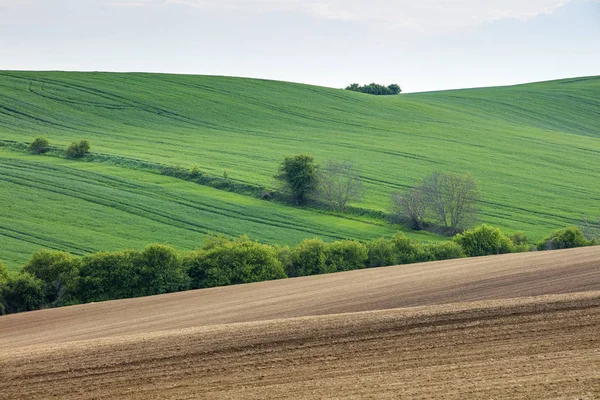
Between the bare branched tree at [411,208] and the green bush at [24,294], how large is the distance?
2991 cm

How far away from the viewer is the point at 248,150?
8212 cm

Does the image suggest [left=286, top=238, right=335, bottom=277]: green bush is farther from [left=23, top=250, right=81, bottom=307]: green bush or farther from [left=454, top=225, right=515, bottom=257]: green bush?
[left=23, top=250, right=81, bottom=307]: green bush

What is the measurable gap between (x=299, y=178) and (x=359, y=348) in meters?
48.0

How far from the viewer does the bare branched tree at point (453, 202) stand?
2452 inches

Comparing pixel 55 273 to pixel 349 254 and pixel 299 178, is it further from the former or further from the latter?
pixel 299 178

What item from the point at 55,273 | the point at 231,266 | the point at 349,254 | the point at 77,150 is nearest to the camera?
the point at 55,273

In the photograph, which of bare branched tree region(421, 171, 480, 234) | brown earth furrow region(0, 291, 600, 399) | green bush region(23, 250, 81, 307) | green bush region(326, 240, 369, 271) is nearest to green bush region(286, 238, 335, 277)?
green bush region(326, 240, 369, 271)

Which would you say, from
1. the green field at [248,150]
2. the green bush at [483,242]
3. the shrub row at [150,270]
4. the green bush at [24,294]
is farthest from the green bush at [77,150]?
the green bush at [483,242]

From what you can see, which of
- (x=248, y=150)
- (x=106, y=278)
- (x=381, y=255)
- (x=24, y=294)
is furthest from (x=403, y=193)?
(x=24, y=294)

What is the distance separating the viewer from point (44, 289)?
40.7 meters

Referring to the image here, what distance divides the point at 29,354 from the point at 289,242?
1329 inches

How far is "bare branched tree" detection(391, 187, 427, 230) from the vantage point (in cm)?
6209

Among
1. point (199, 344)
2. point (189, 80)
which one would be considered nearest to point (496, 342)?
point (199, 344)

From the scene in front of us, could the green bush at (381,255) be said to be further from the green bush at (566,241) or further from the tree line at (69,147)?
the tree line at (69,147)
